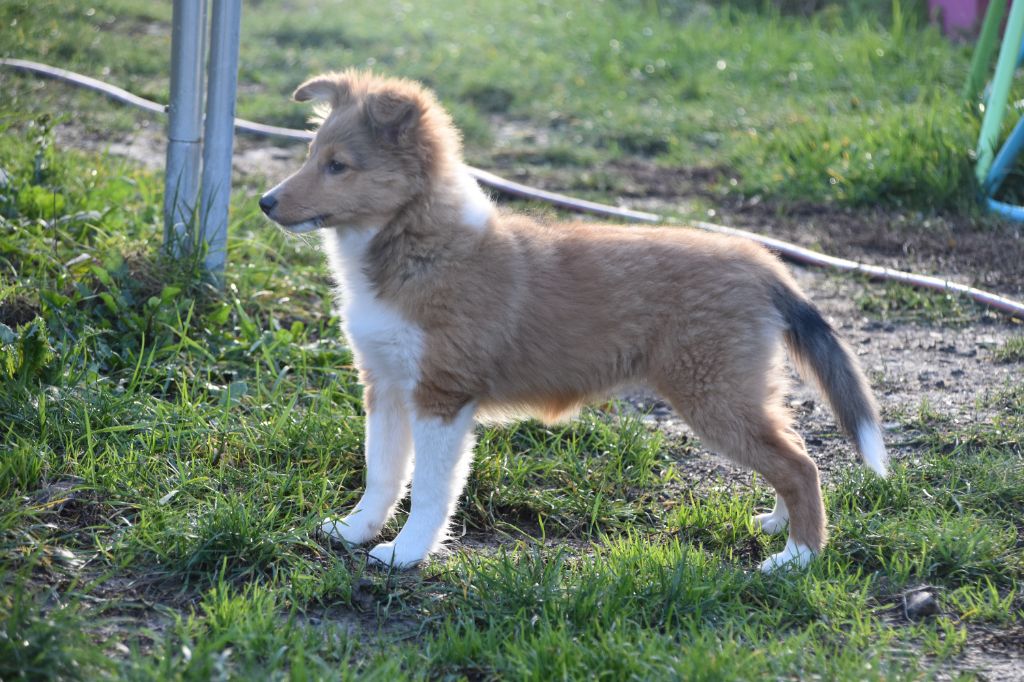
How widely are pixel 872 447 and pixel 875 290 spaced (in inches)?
96.0

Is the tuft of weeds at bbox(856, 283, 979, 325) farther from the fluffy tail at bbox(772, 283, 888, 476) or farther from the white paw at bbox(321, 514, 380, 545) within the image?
the white paw at bbox(321, 514, 380, 545)

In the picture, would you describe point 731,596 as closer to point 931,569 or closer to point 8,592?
point 931,569

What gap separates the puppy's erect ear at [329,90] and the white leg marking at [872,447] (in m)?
2.03

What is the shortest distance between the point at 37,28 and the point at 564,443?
6194 mm

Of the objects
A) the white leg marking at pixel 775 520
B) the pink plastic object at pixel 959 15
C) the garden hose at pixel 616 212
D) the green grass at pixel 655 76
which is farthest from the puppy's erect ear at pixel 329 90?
the pink plastic object at pixel 959 15

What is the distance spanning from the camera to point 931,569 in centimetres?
337

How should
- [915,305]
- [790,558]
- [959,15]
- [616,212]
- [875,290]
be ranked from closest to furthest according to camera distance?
1. [790,558]
2. [915,305]
3. [875,290]
4. [616,212]
5. [959,15]

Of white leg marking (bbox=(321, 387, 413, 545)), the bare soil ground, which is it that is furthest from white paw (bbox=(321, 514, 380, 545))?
the bare soil ground

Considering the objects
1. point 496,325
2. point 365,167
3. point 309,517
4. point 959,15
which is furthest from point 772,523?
point 959,15

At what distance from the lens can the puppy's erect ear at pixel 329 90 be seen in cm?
372

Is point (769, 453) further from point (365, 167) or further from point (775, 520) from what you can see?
point (365, 167)

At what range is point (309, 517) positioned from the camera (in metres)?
3.55

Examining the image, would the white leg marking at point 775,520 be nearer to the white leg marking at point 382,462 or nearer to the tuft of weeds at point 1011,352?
the white leg marking at point 382,462

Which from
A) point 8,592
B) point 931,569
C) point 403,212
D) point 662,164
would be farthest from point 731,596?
Result: point 662,164
